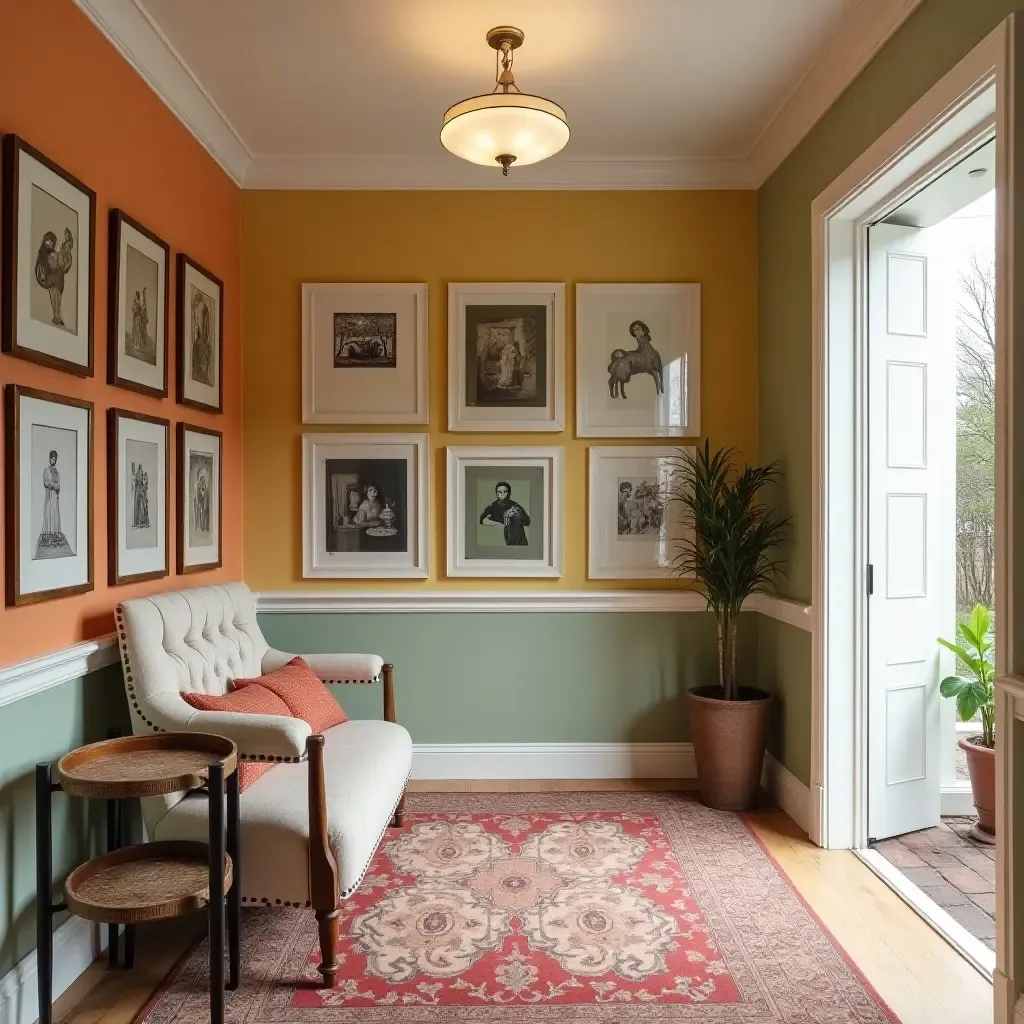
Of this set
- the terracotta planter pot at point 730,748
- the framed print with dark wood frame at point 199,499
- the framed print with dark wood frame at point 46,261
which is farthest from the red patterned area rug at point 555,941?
the framed print with dark wood frame at point 46,261

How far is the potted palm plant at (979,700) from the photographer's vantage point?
3.38 metres

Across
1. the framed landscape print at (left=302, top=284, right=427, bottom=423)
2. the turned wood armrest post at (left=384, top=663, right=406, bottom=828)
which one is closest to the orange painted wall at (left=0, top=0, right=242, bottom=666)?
the framed landscape print at (left=302, top=284, right=427, bottom=423)

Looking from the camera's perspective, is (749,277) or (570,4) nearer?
(570,4)

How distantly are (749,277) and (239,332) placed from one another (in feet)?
8.28

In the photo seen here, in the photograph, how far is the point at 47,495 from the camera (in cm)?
243

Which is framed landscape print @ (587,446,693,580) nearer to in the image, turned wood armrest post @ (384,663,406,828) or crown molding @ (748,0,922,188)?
turned wood armrest post @ (384,663,406,828)

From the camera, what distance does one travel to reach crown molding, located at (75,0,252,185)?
2763 millimetres

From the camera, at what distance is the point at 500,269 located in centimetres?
422

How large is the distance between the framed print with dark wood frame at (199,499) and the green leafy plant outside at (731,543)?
2.16 metres

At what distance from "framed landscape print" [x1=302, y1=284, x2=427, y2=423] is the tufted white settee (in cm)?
135

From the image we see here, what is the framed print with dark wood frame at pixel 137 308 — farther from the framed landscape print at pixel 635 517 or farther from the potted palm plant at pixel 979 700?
the potted palm plant at pixel 979 700

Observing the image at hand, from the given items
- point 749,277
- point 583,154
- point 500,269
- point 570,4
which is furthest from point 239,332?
point 749,277

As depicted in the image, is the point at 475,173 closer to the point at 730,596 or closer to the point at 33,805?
the point at 730,596

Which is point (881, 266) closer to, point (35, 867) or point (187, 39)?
point (187, 39)
